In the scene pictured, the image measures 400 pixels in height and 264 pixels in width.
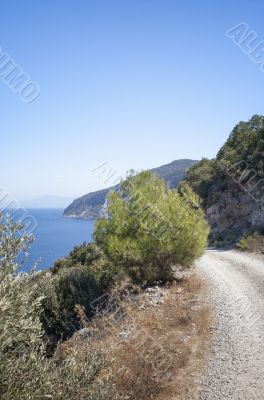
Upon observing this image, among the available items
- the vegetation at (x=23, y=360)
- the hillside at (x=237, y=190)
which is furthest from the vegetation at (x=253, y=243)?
the vegetation at (x=23, y=360)

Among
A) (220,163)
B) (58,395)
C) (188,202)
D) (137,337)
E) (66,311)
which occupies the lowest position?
(66,311)

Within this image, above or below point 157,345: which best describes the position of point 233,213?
above

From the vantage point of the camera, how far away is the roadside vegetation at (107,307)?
6320mm

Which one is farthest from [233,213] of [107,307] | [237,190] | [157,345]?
[157,345]

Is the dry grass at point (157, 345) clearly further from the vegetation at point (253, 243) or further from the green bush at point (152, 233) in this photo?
the vegetation at point (253, 243)

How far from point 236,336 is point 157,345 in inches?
114

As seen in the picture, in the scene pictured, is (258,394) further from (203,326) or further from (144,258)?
(144,258)

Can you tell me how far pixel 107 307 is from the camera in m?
16.2

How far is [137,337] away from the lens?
1173 centimetres

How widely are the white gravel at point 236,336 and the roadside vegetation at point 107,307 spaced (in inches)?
33.0

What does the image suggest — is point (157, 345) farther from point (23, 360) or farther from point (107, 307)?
point (23, 360)

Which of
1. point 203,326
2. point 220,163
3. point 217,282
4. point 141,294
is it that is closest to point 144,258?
point 141,294

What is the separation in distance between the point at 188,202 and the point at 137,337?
36.0ft

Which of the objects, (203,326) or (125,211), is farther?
(125,211)
